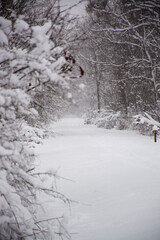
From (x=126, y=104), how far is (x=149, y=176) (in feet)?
30.9

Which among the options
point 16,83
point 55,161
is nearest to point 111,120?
point 55,161

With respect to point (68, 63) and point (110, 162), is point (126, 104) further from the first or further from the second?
point (68, 63)

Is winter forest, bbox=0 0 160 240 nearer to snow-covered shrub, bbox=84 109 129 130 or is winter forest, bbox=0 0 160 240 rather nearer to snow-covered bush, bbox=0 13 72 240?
snow-covered bush, bbox=0 13 72 240

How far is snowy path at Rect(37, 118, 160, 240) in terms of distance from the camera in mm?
2148

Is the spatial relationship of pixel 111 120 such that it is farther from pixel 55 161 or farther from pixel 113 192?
pixel 113 192

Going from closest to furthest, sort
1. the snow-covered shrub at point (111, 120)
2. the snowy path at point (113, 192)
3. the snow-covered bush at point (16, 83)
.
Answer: the snow-covered bush at point (16, 83)
the snowy path at point (113, 192)
the snow-covered shrub at point (111, 120)

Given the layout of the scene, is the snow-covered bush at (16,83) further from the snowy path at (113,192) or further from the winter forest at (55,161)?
the snowy path at (113,192)

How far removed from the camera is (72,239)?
205 centimetres

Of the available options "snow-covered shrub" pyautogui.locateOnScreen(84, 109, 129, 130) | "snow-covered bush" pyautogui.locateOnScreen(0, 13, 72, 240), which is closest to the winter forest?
"snow-covered bush" pyautogui.locateOnScreen(0, 13, 72, 240)

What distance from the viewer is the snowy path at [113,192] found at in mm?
2148

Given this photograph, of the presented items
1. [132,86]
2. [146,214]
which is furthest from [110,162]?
[132,86]

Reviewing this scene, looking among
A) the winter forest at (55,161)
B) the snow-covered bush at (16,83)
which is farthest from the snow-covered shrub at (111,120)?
the snow-covered bush at (16,83)

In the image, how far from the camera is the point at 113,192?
3.10 m

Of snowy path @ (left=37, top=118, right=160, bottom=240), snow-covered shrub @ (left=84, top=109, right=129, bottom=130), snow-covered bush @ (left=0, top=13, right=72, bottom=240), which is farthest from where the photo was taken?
snow-covered shrub @ (left=84, top=109, right=129, bottom=130)
